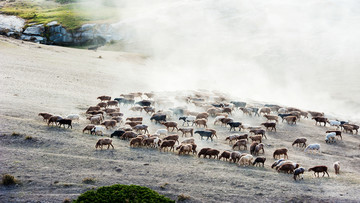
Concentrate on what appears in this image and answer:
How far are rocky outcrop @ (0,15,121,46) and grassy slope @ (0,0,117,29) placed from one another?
326 cm

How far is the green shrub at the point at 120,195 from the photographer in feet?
41.2

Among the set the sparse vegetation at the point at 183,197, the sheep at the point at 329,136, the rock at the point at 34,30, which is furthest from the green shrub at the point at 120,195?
the rock at the point at 34,30

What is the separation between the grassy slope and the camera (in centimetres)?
9862

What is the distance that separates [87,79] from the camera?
47.5 m

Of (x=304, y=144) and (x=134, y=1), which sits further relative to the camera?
(x=134, y=1)

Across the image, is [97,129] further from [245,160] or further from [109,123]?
[245,160]

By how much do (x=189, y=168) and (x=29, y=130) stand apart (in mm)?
11901

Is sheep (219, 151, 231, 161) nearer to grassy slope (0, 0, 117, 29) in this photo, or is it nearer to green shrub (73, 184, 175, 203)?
green shrub (73, 184, 175, 203)

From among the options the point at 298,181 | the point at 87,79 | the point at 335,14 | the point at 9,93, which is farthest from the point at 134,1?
the point at 298,181

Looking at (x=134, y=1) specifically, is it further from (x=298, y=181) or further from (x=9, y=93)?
(x=298, y=181)

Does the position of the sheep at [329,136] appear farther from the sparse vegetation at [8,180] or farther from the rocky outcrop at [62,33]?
the rocky outcrop at [62,33]

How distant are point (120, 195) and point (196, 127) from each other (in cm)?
1811

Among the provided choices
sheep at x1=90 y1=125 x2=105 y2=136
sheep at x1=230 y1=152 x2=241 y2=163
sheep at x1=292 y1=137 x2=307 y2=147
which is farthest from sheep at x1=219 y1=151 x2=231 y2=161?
sheep at x1=90 y1=125 x2=105 y2=136

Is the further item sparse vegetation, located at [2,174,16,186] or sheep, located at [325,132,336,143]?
sheep, located at [325,132,336,143]
